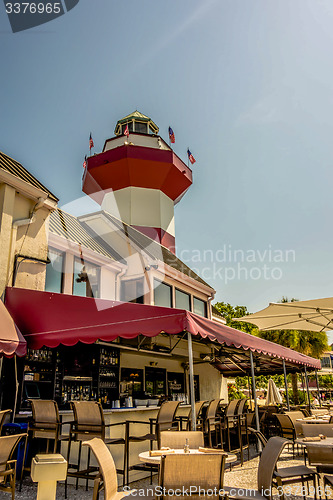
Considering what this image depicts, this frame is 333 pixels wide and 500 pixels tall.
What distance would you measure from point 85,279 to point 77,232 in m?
1.83

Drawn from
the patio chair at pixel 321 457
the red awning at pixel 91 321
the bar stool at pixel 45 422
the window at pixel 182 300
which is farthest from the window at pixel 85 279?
the patio chair at pixel 321 457

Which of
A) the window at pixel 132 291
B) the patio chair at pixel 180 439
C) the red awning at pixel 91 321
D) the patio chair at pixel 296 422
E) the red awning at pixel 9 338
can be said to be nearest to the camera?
the patio chair at pixel 180 439

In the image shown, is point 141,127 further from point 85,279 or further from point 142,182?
point 85,279

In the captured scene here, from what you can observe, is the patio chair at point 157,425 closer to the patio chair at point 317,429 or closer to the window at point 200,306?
the patio chair at point 317,429

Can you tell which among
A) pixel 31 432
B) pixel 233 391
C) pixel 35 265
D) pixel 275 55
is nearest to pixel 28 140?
pixel 35 265

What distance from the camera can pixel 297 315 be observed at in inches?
402

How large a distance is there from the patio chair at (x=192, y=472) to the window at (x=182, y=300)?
11.4 metres

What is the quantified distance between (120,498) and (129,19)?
1068 cm

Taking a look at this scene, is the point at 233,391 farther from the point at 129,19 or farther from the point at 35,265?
the point at 129,19

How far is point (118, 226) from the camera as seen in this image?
14.7 meters

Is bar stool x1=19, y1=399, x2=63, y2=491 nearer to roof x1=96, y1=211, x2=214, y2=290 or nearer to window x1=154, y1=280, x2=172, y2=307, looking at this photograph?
window x1=154, y1=280, x2=172, y2=307

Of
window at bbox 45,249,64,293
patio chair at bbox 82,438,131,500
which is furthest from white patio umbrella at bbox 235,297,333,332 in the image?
patio chair at bbox 82,438,131,500

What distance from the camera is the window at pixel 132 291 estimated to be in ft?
42.9

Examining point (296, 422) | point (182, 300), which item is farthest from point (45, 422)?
point (182, 300)
